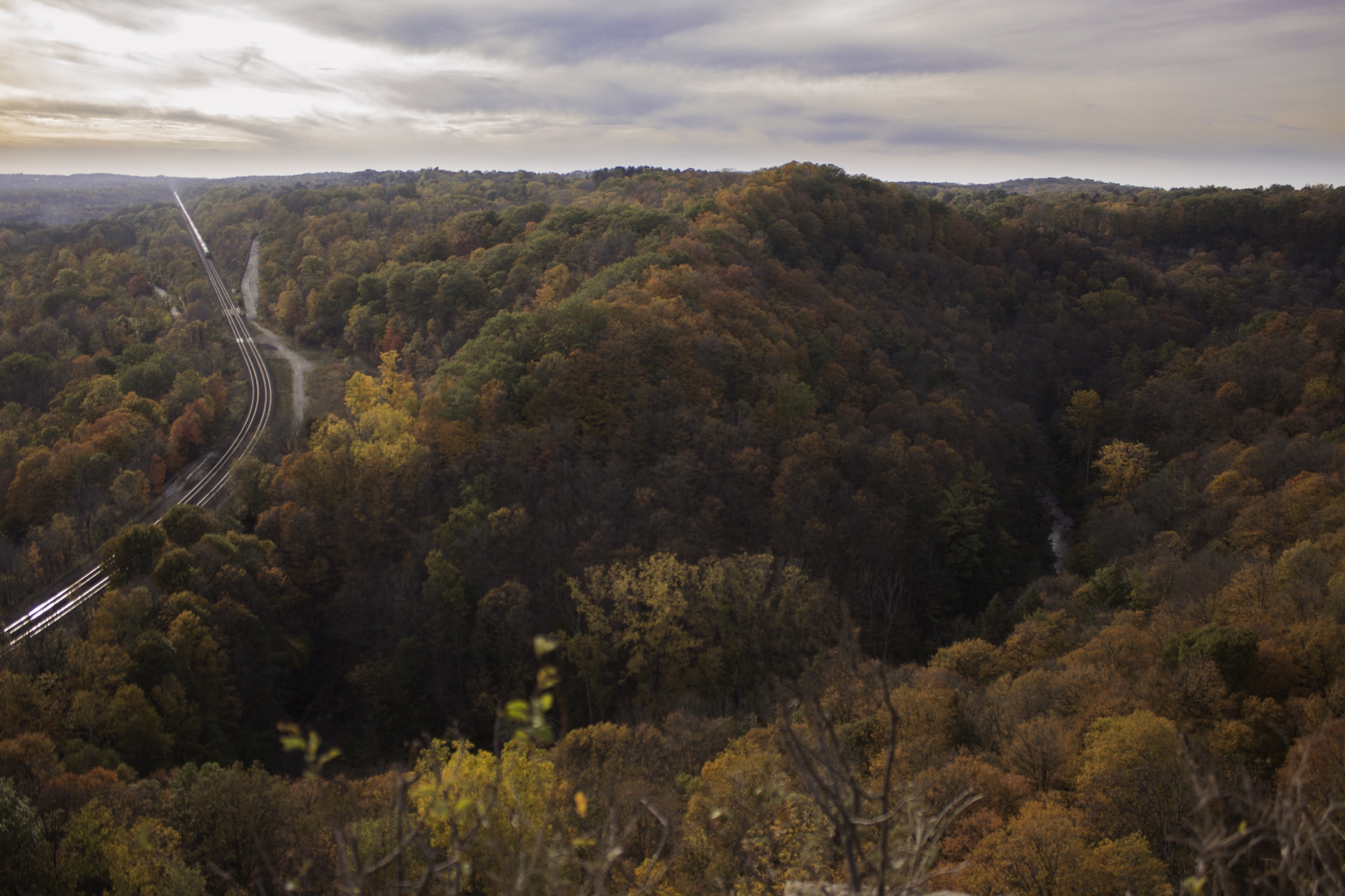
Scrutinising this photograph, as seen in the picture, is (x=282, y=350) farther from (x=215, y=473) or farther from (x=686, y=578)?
(x=686, y=578)

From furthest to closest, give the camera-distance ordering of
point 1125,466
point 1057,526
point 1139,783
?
1. point 1057,526
2. point 1125,466
3. point 1139,783

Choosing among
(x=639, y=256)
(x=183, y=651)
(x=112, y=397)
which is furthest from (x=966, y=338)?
(x=112, y=397)

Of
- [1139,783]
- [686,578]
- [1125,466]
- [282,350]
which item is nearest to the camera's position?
[1139,783]

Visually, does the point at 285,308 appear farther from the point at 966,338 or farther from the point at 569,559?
the point at 966,338

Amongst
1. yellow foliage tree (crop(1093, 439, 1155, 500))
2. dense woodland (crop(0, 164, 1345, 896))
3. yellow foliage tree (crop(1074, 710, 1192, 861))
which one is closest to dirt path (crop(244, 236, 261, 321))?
dense woodland (crop(0, 164, 1345, 896))

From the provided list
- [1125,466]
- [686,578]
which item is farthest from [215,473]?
[1125,466]
